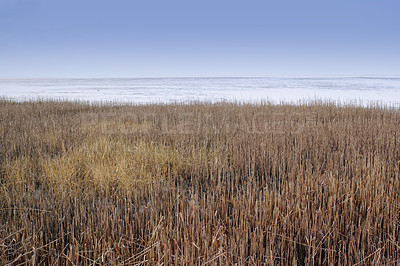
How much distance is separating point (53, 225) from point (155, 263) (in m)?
1.23

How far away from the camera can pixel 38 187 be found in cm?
393

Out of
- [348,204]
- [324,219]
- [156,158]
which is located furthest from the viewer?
[156,158]

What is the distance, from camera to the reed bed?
2203 millimetres

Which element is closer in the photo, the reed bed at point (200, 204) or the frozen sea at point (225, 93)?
the reed bed at point (200, 204)

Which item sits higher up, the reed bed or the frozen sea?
the frozen sea

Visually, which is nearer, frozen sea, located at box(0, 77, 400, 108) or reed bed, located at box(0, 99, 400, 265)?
reed bed, located at box(0, 99, 400, 265)

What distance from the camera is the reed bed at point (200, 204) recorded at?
2203 millimetres

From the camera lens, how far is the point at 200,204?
3164 mm

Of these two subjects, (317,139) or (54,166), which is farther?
(317,139)

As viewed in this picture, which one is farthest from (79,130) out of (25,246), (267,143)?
(25,246)

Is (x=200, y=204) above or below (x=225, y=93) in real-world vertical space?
below

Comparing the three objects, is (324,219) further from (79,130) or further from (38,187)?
(79,130)

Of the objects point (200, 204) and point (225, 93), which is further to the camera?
point (225, 93)

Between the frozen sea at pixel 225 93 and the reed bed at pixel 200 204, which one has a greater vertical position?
the frozen sea at pixel 225 93
